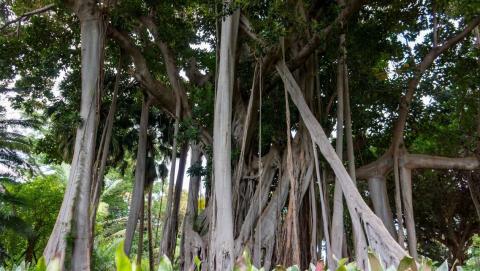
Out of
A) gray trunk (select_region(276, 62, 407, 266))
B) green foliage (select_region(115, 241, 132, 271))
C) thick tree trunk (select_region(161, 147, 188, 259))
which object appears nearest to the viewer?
green foliage (select_region(115, 241, 132, 271))

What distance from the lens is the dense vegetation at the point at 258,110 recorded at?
173 inches

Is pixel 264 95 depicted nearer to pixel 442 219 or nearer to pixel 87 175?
pixel 87 175

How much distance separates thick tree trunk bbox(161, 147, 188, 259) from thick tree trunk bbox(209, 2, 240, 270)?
1.71 meters

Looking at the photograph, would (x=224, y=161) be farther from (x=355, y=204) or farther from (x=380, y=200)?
(x=380, y=200)

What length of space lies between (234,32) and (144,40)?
2.40 metres

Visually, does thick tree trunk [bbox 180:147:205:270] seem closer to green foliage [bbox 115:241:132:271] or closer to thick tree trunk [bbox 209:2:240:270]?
thick tree trunk [bbox 209:2:240:270]

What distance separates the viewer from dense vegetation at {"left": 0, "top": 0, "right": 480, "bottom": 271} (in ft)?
14.5

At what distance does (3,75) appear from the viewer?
666cm

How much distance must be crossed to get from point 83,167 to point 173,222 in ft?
6.81

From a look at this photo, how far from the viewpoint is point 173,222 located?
6.17 metres

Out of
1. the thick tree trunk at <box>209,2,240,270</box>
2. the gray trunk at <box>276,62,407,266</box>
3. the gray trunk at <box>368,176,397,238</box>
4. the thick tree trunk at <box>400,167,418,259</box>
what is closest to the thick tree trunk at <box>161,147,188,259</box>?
the thick tree trunk at <box>209,2,240,270</box>

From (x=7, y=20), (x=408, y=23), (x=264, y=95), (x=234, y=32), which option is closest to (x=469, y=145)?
(x=408, y=23)

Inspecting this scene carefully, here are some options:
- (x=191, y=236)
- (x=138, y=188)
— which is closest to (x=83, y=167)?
(x=191, y=236)

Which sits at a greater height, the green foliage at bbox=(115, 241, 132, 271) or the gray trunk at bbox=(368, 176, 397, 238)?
the gray trunk at bbox=(368, 176, 397, 238)
